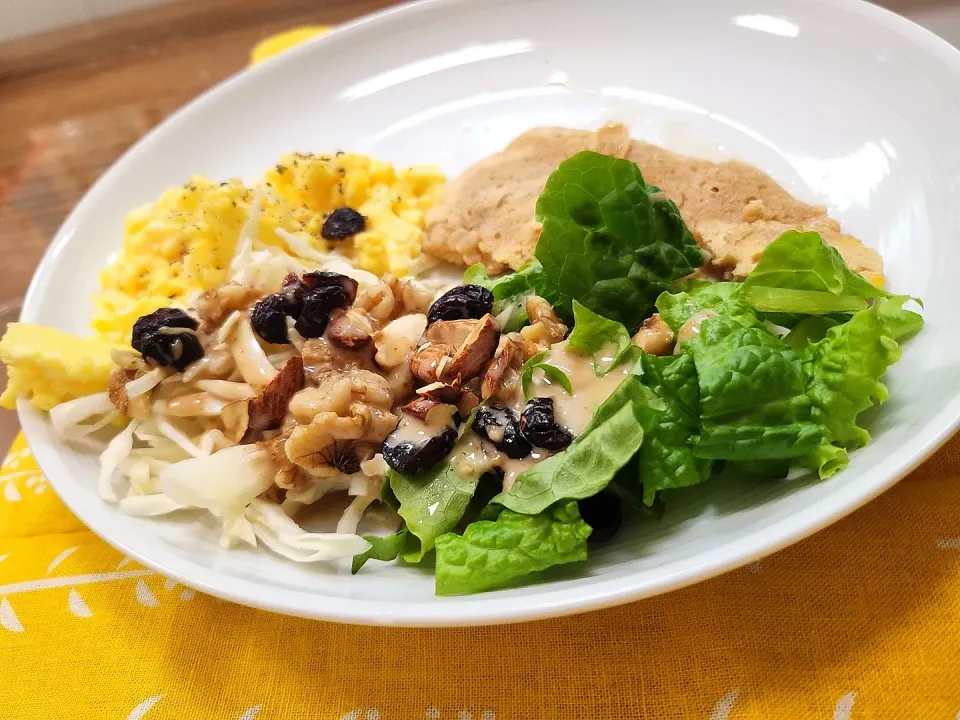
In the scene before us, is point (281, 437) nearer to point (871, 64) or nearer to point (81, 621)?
point (81, 621)

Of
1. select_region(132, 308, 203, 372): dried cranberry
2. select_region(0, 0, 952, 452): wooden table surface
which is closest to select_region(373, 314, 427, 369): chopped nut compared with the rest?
select_region(132, 308, 203, 372): dried cranberry

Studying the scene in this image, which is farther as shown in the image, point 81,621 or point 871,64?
point 871,64

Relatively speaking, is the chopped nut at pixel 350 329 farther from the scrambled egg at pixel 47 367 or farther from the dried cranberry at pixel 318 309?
the scrambled egg at pixel 47 367

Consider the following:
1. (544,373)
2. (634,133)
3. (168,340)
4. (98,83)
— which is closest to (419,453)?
(544,373)

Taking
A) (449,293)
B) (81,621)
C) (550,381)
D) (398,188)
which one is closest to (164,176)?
(398,188)

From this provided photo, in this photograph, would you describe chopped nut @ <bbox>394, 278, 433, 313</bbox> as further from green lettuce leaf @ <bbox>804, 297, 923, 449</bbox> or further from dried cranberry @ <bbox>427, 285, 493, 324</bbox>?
green lettuce leaf @ <bbox>804, 297, 923, 449</bbox>

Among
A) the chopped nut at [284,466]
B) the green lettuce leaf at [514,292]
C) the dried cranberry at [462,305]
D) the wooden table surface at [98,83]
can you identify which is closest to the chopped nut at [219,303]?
the chopped nut at [284,466]
